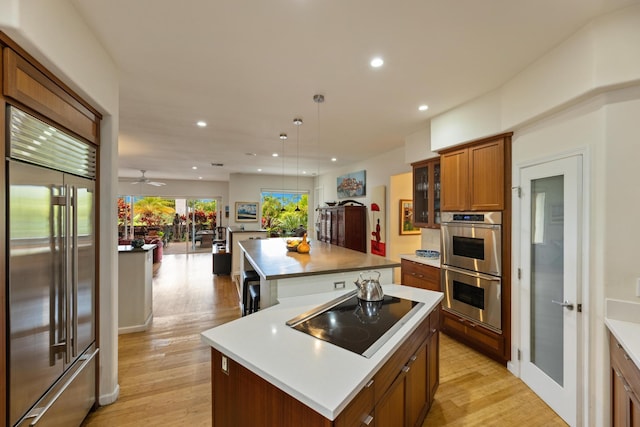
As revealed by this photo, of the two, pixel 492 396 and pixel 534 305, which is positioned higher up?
pixel 534 305

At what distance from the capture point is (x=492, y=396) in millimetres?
2340

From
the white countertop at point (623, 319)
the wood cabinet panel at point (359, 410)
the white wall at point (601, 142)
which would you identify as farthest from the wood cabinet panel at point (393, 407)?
the white wall at point (601, 142)

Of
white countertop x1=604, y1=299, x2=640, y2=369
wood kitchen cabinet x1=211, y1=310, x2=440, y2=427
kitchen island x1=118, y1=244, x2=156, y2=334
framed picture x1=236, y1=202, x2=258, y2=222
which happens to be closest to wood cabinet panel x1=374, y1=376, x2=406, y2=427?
wood kitchen cabinet x1=211, y1=310, x2=440, y2=427

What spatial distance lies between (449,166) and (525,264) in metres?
1.41

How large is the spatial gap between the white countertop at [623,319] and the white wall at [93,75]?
11.5ft

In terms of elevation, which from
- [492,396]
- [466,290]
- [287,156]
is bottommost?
[492,396]

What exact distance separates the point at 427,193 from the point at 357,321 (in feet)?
9.71

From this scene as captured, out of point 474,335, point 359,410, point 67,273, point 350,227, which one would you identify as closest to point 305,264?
point 359,410

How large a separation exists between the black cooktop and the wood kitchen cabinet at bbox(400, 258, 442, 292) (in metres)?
1.65

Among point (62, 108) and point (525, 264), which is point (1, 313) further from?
point (525, 264)

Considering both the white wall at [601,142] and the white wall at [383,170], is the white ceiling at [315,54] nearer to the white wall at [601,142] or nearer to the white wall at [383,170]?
the white wall at [601,142]

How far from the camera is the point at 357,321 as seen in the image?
5.50 ft

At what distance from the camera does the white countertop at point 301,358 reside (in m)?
0.99

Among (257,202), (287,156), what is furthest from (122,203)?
(287,156)
